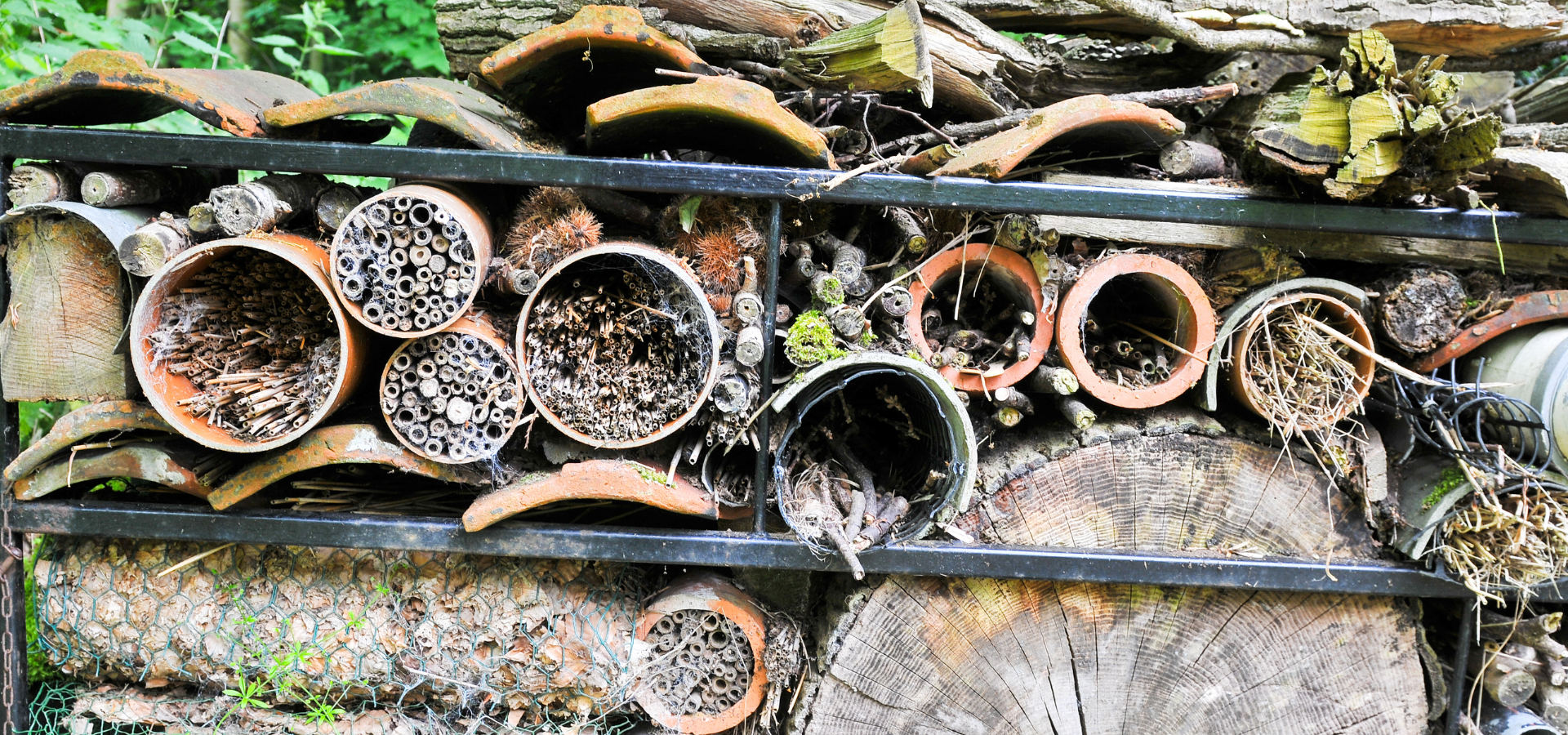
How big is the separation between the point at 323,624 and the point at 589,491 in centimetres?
103

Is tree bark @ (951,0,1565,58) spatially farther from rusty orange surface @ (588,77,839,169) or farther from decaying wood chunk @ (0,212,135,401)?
decaying wood chunk @ (0,212,135,401)

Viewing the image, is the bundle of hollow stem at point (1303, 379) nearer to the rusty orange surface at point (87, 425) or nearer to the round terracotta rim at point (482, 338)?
the round terracotta rim at point (482, 338)

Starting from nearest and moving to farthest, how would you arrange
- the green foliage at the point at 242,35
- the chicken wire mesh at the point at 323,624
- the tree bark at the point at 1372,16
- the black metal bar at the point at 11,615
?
the black metal bar at the point at 11,615 → the chicken wire mesh at the point at 323,624 → the tree bark at the point at 1372,16 → the green foliage at the point at 242,35

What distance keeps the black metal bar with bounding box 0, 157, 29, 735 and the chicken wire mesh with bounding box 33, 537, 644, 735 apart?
0.17 ft

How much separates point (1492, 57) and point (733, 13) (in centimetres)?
262

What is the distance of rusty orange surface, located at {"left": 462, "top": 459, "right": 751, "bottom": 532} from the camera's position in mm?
1943

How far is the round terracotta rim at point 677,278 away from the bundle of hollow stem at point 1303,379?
1.46 meters

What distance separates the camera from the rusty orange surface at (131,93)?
1.95 meters

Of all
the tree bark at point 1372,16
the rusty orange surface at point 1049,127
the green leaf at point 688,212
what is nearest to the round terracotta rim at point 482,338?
the green leaf at point 688,212

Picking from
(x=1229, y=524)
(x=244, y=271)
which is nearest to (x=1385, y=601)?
(x=1229, y=524)

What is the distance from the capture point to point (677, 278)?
1.91 metres

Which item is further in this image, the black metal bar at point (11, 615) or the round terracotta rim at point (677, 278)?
the black metal bar at point (11, 615)

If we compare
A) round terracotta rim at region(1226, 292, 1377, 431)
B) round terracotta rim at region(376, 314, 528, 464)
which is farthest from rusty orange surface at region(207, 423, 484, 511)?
round terracotta rim at region(1226, 292, 1377, 431)

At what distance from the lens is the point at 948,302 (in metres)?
2.37
